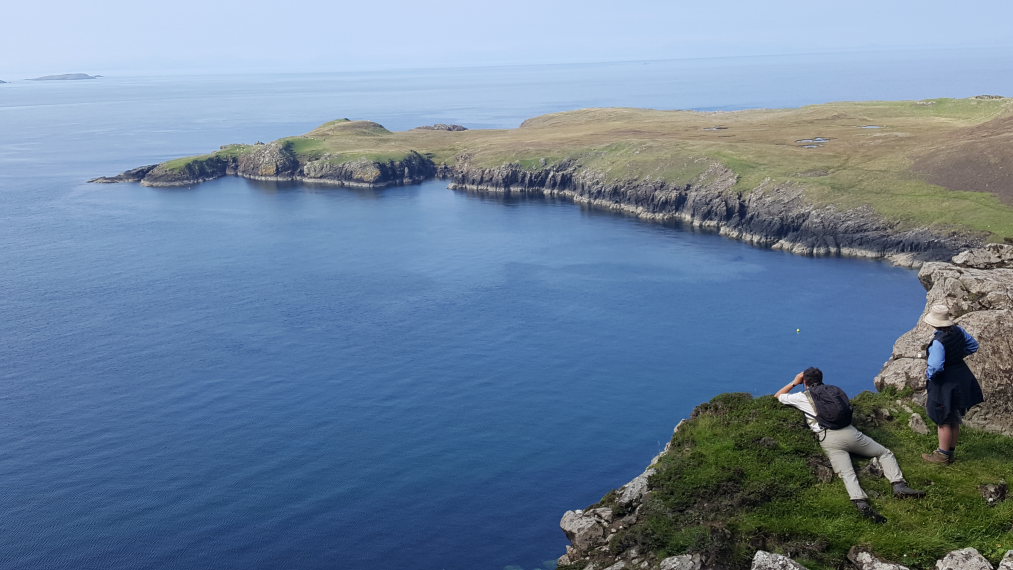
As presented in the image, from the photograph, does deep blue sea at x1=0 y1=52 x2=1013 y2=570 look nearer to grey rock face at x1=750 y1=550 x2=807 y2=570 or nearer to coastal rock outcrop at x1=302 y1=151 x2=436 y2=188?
grey rock face at x1=750 y1=550 x2=807 y2=570

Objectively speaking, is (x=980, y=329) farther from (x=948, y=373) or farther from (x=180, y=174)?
(x=180, y=174)

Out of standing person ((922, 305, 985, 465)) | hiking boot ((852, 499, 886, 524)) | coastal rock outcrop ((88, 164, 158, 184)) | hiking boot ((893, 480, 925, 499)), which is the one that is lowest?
hiking boot ((852, 499, 886, 524))

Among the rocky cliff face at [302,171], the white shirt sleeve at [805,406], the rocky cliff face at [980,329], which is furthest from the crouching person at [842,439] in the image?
the rocky cliff face at [302,171]

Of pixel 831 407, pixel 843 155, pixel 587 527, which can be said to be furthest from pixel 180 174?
pixel 831 407

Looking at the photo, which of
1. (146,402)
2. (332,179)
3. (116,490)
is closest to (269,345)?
(146,402)

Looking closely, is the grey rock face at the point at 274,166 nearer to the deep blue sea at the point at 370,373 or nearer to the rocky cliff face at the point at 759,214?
the deep blue sea at the point at 370,373

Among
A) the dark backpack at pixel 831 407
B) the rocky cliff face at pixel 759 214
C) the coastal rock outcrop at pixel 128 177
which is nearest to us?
the dark backpack at pixel 831 407

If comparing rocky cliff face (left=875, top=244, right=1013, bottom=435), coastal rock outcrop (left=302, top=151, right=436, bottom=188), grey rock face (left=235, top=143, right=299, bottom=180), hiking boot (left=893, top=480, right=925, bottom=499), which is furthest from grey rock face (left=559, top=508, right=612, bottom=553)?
grey rock face (left=235, top=143, right=299, bottom=180)

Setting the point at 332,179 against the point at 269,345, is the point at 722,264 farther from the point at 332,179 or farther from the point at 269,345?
the point at 332,179

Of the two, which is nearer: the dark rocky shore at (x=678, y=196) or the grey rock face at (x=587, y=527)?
the grey rock face at (x=587, y=527)
